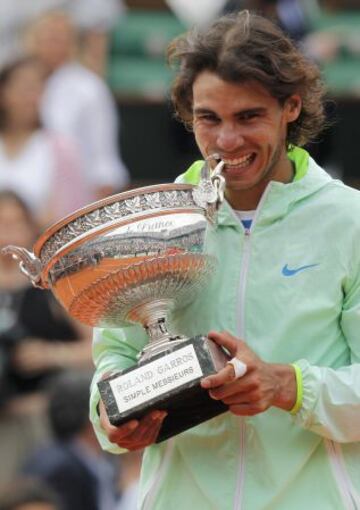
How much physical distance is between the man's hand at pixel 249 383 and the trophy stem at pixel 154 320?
16 centimetres

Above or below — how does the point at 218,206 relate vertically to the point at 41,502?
below

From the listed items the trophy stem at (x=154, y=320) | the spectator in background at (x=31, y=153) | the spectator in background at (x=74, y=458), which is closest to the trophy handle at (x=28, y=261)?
the trophy stem at (x=154, y=320)

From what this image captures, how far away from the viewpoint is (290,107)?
336 cm

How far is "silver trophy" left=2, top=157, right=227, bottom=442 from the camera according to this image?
3.14 metres

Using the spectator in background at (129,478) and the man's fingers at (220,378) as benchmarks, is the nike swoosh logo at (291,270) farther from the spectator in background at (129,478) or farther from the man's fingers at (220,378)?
the spectator in background at (129,478)

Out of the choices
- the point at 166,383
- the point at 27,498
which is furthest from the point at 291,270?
the point at 27,498

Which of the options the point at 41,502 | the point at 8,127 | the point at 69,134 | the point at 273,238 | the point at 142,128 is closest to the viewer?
the point at 273,238

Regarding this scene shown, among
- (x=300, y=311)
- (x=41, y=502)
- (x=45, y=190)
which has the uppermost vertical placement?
(x=45, y=190)

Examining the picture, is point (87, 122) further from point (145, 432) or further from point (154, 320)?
point (145, 432)

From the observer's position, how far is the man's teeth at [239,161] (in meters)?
3.28

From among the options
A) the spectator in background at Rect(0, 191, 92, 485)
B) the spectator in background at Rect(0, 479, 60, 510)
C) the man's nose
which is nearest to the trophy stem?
the man's nose

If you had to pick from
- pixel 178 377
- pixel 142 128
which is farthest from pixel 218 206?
pixel 142 128

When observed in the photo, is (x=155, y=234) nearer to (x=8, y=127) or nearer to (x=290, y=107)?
(x=290, y=107)

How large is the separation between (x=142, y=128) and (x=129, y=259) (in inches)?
230
